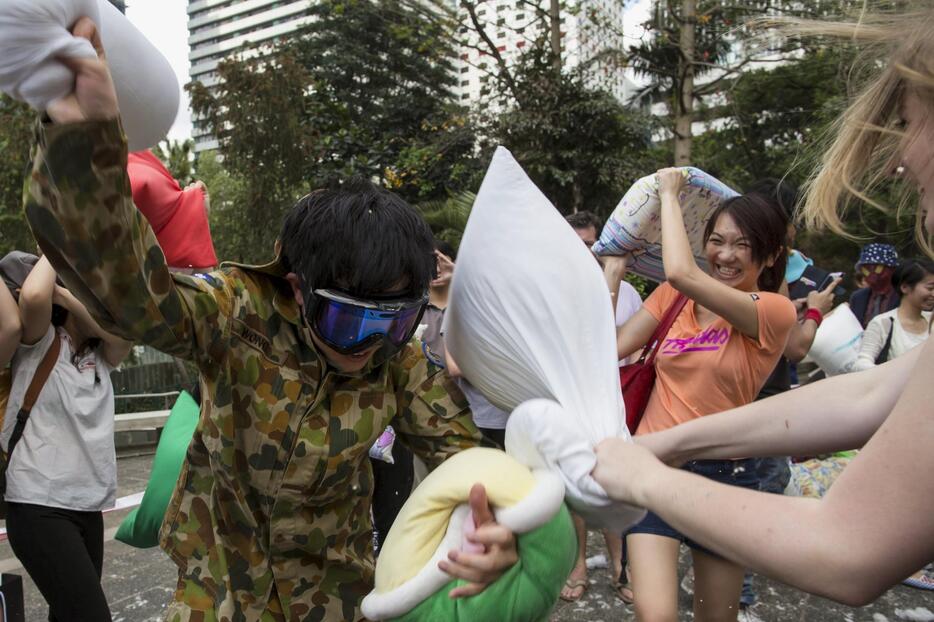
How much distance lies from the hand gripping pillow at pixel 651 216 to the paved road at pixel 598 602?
1935mm

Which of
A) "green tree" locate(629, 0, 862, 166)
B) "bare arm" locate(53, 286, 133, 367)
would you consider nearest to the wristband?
"bare arm" locate(53, 286, 133, 367)

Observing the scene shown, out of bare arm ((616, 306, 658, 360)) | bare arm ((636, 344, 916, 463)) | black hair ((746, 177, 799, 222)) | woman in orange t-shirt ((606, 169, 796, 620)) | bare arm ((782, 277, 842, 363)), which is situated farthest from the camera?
bare arm ((782, 277, 842, 363))

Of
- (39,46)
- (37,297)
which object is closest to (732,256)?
(39,46)

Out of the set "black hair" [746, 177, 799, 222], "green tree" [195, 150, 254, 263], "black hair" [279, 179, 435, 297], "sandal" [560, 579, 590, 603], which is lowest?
"green tree" [195, 150, 254, 263]

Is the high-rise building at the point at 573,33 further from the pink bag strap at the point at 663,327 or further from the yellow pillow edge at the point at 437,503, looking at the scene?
the yellow pillow edge at the point at 437,503

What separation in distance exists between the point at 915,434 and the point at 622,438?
1.60 ft

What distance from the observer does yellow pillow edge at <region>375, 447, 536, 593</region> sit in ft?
3.82

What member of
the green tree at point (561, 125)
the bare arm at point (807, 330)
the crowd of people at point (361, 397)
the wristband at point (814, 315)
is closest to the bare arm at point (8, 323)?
the crowd of people at point (361, 397)

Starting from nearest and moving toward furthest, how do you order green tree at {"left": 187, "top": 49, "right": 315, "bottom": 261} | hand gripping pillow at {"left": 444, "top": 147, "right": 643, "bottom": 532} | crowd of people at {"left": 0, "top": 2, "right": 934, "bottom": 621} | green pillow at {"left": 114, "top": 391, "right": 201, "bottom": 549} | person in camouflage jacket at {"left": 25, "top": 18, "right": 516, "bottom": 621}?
1. crowd of people at {"left": 0, "top": 2, "right": 934, "bottom": 621}
2. hand gripping pillow at {"left": 444, "top": 147, "right": 643, "bottom": 532}
3. person in camouflage jacket at {"left": 25, "top": 18, "right": 516, "bottom": 621}
4. green pillow at {"left": 114, "top": 391, "right": 201, "bottom": 549}
5. green tree at {"left": 187, "top": 49, "right": 315, "bottom": 261}

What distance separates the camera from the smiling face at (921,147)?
1016 millimetres

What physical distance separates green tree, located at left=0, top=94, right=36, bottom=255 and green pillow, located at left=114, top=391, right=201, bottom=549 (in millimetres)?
7707

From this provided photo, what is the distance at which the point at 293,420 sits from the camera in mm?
1536

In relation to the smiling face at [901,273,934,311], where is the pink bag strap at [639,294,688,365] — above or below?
above

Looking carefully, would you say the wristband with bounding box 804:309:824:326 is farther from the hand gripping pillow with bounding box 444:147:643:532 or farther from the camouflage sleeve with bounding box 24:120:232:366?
the camouflage sleeve with bounding box 24:120:232:366
